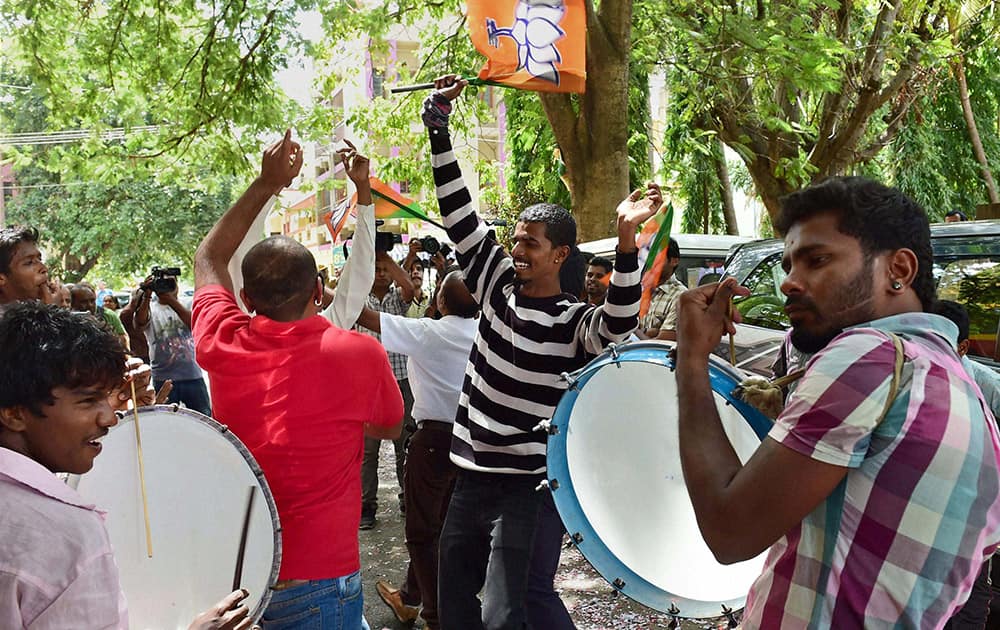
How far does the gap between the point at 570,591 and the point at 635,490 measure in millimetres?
2481

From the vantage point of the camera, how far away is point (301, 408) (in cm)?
260

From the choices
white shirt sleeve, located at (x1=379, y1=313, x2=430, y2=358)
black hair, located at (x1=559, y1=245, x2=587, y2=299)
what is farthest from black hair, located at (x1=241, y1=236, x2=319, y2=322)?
black hair, located at (x1=559, y1=245, x2=587, y2=299)

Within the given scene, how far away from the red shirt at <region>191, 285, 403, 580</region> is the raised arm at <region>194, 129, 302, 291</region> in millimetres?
285

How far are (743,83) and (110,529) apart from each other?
1191cm

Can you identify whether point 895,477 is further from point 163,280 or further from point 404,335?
point 163,280

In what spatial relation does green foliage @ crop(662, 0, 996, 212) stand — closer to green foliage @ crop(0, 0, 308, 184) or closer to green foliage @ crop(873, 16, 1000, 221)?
green foliage @ crop(873, 16, 1000, 221)

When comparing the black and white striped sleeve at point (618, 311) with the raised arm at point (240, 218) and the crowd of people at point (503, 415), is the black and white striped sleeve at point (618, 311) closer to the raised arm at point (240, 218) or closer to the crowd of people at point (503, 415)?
the crowd of people at point (503, 415)

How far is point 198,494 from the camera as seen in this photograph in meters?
2.46

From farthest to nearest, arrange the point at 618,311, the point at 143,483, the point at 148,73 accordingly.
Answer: the point at 148,73
the point at 618,311
the point at 143,483

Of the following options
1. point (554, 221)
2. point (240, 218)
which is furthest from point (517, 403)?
point (240, 218)

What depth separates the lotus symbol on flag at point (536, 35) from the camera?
4.98 m

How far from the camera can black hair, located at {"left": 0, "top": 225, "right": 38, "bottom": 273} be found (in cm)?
353

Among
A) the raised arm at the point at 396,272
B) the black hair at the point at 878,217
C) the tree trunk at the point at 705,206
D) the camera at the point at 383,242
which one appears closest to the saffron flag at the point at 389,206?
the camera at the point at 383,242

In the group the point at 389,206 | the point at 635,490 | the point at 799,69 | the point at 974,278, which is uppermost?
the point at 799,69
